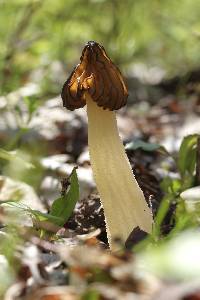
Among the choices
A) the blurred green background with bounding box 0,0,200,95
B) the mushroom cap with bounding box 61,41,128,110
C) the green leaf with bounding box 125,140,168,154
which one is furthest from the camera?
the blurred green background with bounding box 0,0,200,95

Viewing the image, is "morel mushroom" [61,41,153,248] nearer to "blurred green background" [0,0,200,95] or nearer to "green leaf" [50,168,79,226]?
"green leaf" [50,168,79,226]

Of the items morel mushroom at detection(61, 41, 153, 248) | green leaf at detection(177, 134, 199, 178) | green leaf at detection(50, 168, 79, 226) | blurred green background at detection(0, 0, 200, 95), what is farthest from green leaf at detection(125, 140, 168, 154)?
blurred green background at detection(0, 0, 200, 95)

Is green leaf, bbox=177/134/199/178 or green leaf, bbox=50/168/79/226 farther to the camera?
green leaf, bbox=177/134/199/178

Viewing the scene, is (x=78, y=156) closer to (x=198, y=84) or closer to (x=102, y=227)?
(x=102, y=227)

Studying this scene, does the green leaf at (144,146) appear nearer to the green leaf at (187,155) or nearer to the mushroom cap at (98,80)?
the green leaf at (187,155)

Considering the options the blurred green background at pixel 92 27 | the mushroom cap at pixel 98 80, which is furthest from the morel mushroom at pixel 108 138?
the blurred green background at pixel 92 27

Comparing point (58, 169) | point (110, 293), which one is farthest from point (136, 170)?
point (110, 293)

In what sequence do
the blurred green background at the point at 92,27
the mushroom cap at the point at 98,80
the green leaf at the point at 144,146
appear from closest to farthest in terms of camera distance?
the mushroom cap at the point at 98,80
the green leaf at the point at 144,146
the blurred green background at the point at 92,27
